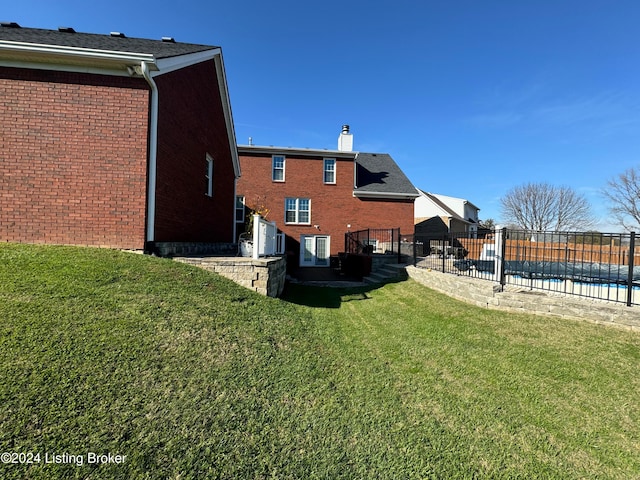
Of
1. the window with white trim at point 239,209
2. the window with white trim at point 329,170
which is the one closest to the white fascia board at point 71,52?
the window with white trim at point 239,209

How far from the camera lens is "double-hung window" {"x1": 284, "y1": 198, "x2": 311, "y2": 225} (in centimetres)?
1716

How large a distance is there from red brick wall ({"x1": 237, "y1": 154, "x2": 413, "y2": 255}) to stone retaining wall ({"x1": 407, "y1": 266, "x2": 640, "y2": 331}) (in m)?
10.4

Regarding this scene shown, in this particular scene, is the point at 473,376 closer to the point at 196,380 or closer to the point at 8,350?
the point at 196,380

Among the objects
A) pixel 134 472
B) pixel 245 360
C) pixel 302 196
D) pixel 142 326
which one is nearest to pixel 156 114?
pixel 142 326

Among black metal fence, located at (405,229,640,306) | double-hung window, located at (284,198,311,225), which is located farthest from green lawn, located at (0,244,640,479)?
double-hung window, located at (284,198,311,225)

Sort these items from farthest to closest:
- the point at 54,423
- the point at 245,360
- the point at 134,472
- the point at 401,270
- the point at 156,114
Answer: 1. the point at 401,270
2. the point at 156,114
3. the point at 245,360
4. the point at 54,423
5. the point at 134,472

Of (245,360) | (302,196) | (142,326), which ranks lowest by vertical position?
(245,360)

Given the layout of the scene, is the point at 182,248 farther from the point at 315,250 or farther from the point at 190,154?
the point at 315,250

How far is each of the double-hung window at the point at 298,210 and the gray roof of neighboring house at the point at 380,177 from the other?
3203mm

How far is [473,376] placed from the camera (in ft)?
11.4

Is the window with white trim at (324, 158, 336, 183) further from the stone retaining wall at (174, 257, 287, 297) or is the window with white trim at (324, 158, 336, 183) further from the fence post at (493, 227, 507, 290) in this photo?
the stone retaining wall at (174, 257, 287, 297)

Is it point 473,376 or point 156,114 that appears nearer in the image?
point 473,376

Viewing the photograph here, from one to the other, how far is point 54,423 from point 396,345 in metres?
3.91

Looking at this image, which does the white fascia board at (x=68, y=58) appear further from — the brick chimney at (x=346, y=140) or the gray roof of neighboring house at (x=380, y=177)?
the brick chimney at (x=346, y=140)
